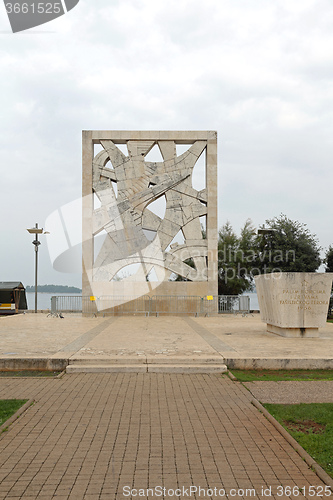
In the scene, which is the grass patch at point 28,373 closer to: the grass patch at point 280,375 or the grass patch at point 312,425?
the grass patch at point 280,375

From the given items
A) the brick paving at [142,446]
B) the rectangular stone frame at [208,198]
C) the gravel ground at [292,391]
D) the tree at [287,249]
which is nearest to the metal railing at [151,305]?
the rectangular stone frame at [208,198]

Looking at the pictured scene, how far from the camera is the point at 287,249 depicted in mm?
26359

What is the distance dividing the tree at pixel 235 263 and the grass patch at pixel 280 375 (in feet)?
72.4

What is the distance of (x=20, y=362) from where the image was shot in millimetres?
8125

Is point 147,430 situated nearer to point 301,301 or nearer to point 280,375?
point 280,375

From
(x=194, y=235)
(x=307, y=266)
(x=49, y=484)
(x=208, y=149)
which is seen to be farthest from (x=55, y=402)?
(x=307, y=266)

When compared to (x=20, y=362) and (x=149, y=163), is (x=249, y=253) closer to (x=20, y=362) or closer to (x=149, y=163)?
(x=149, y=163)

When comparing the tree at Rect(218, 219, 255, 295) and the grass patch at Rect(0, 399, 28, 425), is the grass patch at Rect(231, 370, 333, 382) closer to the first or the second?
the grass patch at Rect(0, 399, 28, 425)

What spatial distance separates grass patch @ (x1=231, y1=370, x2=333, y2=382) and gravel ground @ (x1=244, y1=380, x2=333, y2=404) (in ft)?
1.07

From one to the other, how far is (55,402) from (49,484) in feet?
7.85

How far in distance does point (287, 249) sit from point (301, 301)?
15.5 m

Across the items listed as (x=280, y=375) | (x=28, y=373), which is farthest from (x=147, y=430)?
(x=28, y=373)

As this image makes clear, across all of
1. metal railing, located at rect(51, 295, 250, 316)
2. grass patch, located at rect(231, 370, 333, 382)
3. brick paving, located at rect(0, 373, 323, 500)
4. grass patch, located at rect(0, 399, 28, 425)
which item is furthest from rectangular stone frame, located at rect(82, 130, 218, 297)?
grass patch, located at rect(0, 399, 28, 425)

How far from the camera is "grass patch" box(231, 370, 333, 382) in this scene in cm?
735
